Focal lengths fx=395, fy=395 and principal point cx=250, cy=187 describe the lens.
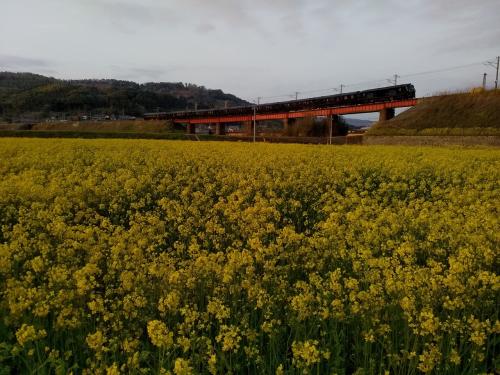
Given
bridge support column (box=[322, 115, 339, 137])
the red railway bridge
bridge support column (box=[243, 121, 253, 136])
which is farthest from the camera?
bridge support column (box=[243, 121, 253, 136])

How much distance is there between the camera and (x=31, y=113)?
16562 cm

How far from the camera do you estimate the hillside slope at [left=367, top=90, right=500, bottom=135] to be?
4191 centimetres

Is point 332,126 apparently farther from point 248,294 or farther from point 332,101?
point 248,294

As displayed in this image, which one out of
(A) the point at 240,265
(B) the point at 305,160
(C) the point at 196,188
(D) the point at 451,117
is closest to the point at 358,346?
(A) the point at 240,265

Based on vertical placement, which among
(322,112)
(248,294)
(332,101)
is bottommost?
(248,294)

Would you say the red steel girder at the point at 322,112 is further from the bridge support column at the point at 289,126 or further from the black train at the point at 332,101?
the bridge support column at the point at 289,126

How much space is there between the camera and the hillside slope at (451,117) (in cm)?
4191

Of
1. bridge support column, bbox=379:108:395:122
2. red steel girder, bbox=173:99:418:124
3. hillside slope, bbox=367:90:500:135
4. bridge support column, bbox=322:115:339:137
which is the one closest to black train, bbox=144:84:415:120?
red steel girder, bbox=173:99:418:124

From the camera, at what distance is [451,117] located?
45.7 meters

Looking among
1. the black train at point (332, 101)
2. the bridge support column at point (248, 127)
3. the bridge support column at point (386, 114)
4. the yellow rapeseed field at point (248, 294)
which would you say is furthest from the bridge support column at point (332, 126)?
the yellow rapeseed field at point (248, 294)

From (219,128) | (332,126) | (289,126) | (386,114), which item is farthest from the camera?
(219,128)

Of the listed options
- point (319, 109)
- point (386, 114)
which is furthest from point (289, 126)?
point (386, 114)

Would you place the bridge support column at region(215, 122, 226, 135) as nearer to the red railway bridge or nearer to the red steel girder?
the red railway bridge

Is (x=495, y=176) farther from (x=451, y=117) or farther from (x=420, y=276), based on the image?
(x=451, y=117)
